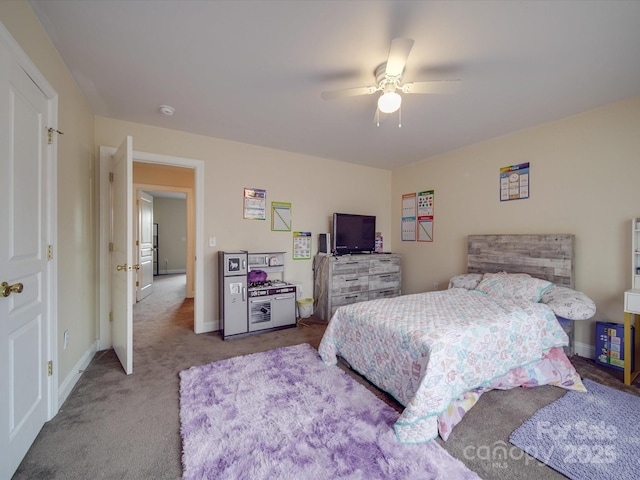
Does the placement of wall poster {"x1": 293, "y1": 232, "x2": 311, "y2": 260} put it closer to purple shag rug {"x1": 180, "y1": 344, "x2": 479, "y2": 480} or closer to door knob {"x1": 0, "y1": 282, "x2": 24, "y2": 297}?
purple shag rug {"x1": 180, "y1": 344, "x2": 479, "y2": 480}

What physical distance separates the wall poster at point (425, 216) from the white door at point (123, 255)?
3887 millimetres

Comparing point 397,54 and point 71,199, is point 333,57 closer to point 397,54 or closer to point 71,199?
point 397,54

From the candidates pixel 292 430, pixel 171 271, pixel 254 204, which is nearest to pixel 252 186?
pixel 254 204

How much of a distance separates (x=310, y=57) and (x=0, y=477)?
2.82 m

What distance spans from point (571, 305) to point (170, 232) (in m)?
9.50

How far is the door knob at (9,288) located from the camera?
1.23m

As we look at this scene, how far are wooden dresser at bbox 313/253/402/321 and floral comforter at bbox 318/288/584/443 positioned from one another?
4.52ft

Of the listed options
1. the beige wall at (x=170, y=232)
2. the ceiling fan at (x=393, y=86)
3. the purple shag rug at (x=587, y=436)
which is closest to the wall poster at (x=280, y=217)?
the ceiling fan at (x=393, y=86)

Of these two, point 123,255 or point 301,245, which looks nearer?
point 123,255

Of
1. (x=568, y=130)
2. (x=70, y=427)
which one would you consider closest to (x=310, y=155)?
(x=568, y=130)

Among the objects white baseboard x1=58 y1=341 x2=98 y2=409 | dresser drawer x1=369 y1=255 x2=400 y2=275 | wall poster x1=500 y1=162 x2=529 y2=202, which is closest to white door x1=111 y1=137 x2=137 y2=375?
white baseboard x1=58 y1=341 x2=98 y2=409

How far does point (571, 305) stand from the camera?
233cm

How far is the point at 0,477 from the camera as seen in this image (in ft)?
3.98

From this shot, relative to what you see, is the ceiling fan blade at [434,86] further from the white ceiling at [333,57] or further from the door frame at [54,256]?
the door frame at [54,256]
